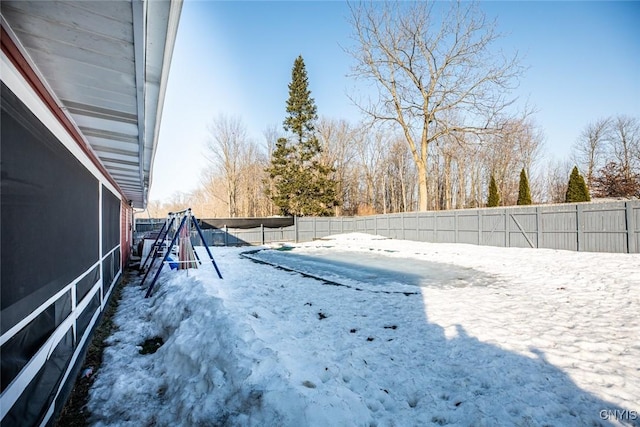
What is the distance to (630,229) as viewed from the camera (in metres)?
9.83

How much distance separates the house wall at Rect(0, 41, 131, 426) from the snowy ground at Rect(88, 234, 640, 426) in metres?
0.67

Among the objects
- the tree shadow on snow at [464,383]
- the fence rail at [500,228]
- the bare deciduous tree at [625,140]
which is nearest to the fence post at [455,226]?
the fence rail at [500,228]

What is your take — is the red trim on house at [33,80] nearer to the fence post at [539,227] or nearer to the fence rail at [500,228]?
the fence rail at [500,228]

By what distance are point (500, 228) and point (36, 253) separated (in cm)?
1594

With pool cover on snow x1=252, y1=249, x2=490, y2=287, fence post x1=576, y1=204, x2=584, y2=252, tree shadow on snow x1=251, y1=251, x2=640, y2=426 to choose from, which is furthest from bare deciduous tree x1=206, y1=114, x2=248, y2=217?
tree shadow on snow x1=251, y1=251, x2=640, y2=426

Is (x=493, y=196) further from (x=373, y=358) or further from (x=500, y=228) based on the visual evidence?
(x=373, y=358)

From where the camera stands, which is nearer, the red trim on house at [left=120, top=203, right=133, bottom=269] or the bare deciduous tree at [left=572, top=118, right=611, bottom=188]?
the red trim on house at [left=120, top=203, right=133, bottom=269]

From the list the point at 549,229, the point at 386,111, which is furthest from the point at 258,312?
the point at 386,111

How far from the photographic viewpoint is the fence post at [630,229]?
9758mm

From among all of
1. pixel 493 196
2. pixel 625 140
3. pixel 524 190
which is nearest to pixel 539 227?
pixel 524 190

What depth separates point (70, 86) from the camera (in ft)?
7.52

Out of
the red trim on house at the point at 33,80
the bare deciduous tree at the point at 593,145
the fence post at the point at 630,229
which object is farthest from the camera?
the bare deciduous tree at the point at 593,145

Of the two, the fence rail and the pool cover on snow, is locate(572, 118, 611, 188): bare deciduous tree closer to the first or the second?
the fence rail

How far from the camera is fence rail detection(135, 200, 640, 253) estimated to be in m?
10.2
